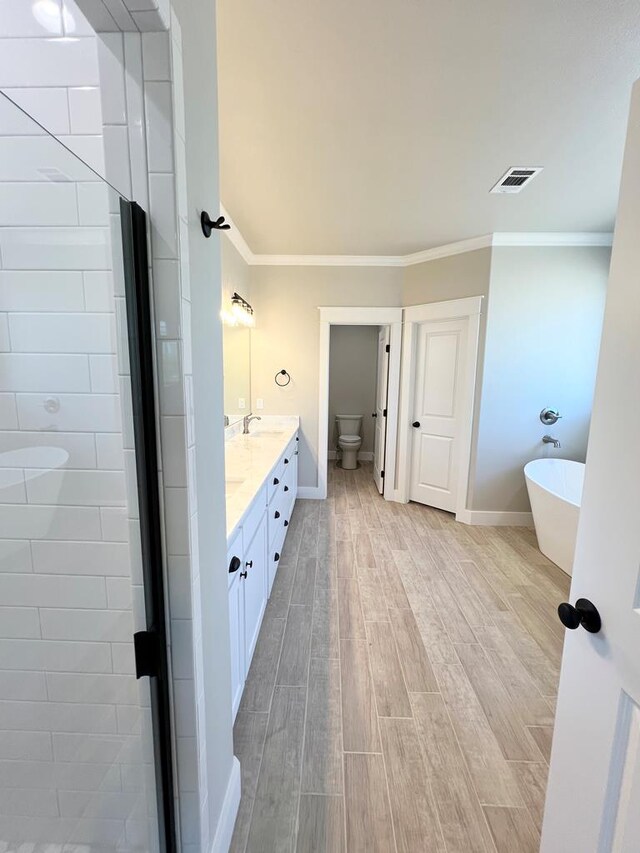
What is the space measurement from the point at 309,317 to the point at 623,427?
347 centimetres

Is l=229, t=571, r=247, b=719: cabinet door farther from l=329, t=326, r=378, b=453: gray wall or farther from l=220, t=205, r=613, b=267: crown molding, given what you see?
l=329, t=326, r=378, b=453: gray wall

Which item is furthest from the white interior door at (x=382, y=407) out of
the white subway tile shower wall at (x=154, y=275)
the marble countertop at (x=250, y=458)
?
the white subway tile shower wall at (x=154, y=275)

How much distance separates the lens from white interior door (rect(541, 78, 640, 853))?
0.67 m

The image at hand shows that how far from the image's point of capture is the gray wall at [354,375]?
19.5 ft

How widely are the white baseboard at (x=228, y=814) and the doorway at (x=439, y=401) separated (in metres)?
2.96

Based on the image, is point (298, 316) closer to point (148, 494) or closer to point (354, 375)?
point (354, 375)

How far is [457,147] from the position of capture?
6.52 feet

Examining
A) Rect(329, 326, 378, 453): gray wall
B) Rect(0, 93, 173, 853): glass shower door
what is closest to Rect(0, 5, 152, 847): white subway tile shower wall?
Rect(0, 93, 173, 853): glass shower door

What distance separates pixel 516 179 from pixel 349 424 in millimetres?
3869

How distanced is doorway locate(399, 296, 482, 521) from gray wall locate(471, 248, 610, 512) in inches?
5.8

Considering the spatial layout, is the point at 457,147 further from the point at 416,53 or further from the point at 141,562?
the point at 141,562

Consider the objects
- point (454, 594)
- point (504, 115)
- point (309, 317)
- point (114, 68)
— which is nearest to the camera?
point (114, 68)

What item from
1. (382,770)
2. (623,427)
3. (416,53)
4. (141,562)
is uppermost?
(416,53)

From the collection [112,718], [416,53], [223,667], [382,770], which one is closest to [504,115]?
[416,53]
